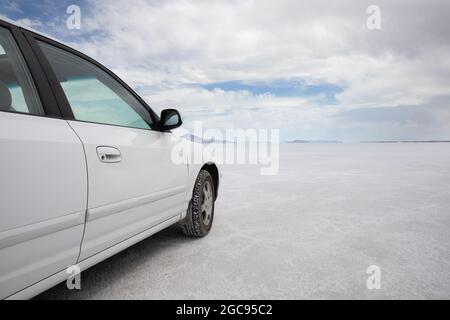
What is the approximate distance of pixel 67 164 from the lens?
66.8 inches

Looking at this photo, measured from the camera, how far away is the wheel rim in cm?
372

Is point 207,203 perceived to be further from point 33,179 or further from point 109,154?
point 33,179

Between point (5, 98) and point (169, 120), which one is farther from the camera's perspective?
point (169, 120)

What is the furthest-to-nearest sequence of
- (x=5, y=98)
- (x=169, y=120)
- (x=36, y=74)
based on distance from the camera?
(x=169, y=120) < (x=36, y=74) < (x=5, y=98)

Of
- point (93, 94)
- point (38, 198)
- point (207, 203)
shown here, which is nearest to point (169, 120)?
point (93, 94)

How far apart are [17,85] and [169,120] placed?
1211 millimetres

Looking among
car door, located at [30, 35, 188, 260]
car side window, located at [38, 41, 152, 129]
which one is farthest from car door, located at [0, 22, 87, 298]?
car side window, located at [38, 41, 152, 129]

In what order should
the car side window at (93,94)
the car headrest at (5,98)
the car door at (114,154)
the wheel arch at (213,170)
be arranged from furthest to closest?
the wheel arch at (213,170) < the car side window at (93,94) < the car door at (114,154) < the car headrest at (5,98)

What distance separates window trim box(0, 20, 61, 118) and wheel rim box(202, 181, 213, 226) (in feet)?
6.97

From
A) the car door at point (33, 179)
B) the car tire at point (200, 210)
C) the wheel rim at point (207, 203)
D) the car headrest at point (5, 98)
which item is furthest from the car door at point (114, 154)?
the wheel rim at point (207, 203)

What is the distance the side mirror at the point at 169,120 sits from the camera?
2793 millimetres

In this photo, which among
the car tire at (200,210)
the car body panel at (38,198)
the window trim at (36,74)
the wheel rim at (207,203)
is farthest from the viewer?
the wheel rim at (207,203)

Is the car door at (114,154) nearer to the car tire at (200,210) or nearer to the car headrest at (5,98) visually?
the car headrest at (5,98)
